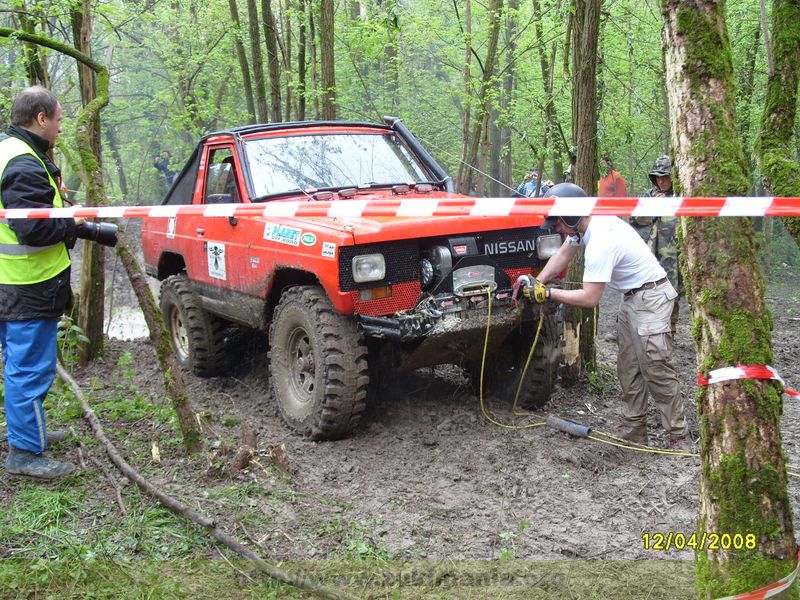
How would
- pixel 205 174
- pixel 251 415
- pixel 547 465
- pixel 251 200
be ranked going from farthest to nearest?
1. pixel 205 174
2. pixel 251 415
3. pixel 251 200
4. pixel 547 465

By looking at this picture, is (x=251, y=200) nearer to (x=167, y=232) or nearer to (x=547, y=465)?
(x=167, y=232)

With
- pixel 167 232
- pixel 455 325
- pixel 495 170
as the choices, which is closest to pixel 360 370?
pixel 455 325

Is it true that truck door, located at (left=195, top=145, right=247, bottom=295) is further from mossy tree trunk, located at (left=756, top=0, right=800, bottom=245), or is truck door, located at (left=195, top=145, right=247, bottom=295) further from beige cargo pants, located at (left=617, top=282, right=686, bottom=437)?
mossy tree trunk, located at (left=756, top=0, right=800, bottom=245)

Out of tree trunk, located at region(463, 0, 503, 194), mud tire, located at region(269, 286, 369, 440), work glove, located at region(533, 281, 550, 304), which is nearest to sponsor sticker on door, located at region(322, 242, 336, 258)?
mud tire, located at region(269, 286, 369, 440)

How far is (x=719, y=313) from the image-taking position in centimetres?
254

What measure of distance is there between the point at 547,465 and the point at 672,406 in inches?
42.3

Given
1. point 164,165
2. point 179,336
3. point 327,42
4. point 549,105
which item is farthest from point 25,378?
point 164,165

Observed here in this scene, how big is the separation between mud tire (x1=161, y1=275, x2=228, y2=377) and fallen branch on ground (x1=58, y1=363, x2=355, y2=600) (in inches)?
80.9

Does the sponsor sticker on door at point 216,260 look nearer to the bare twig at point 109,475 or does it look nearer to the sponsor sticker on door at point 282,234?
the sponsor sticker on door at point 282,234

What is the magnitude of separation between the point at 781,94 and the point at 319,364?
3293mm

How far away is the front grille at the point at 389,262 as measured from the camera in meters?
4.68

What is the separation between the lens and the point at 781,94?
178 inches

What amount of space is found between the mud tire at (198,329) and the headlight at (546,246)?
3157 mm

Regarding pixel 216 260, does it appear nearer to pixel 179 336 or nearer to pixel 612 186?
pixel 179 336
